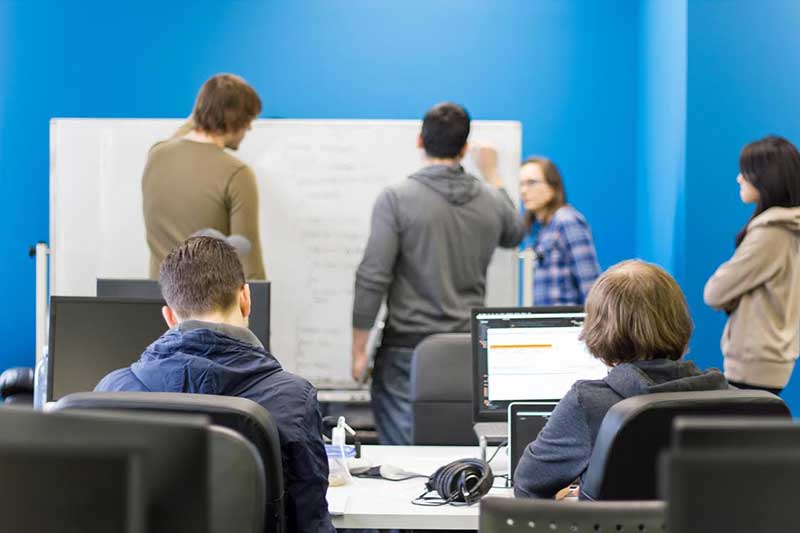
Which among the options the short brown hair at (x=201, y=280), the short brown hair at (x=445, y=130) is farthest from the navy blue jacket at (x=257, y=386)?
the short brown hair at (x=445, y=130)

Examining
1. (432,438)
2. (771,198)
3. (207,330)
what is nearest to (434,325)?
(432,438)

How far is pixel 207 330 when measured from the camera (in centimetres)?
219

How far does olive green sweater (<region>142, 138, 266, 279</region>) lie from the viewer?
13.1 ft

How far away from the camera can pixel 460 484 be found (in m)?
2.54

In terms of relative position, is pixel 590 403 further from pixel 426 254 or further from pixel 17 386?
pixel 17 386

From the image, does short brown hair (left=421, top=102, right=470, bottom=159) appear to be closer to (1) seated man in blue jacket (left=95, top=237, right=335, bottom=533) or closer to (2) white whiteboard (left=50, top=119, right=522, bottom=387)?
(2) white whiteboard (left=50, top=119, right=522, bottom=387)

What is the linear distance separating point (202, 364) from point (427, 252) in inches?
76.0

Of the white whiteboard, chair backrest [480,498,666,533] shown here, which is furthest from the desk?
the white whiteboard

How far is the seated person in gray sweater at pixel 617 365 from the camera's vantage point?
7.06ft

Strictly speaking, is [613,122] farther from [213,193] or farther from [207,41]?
[213,193]

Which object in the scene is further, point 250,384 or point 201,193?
point 201,193

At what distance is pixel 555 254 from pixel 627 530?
141 inches

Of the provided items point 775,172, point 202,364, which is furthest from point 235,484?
point 775,172

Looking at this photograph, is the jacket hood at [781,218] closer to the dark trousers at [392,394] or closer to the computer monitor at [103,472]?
the dark trousers at [392,394]
